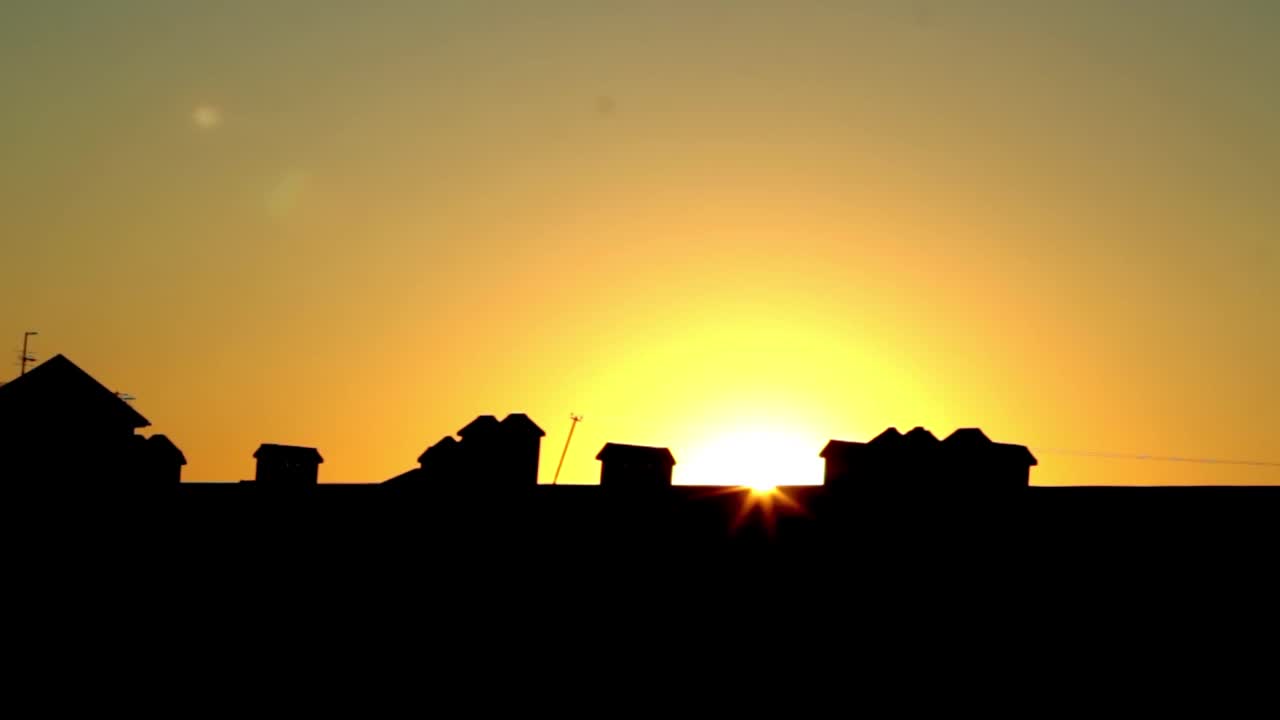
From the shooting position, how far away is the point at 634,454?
1337 inches

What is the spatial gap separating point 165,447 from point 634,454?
15.7 metres

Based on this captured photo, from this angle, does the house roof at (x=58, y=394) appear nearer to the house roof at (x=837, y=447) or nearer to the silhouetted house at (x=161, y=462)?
the silhouetted house at (x=161, y=462)

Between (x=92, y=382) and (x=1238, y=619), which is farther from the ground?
(x=92, y=382)

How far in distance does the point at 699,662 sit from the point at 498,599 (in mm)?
5382

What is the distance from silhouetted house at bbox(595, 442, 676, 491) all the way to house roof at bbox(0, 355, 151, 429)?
554 inches

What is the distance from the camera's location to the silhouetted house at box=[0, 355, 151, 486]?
3784 cm

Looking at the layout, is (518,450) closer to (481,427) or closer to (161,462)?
(481,427)

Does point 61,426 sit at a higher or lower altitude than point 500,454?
lower

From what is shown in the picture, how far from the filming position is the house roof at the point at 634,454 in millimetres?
33906

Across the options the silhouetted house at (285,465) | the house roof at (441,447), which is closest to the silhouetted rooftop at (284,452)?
the silhouetted house at (285,465)

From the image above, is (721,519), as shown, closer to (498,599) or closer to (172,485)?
(498,599)

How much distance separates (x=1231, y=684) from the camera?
72.9ft

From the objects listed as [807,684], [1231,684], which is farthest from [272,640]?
[1231,684]

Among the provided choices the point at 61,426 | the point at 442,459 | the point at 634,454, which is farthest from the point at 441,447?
the point at 61,426
